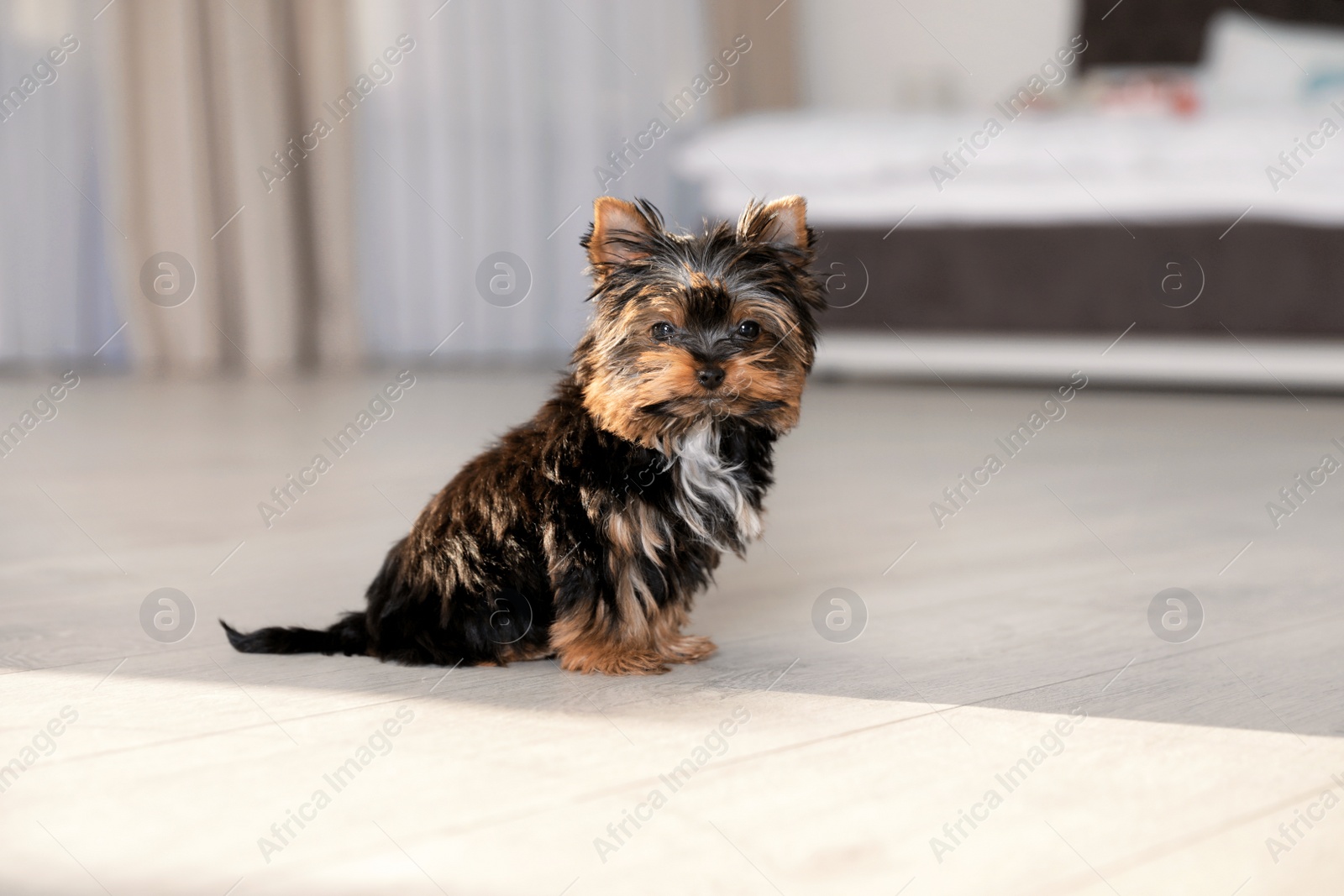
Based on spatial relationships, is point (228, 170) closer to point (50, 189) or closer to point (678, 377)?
point (50, 189)

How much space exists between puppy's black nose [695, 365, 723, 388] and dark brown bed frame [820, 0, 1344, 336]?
398 centimetres

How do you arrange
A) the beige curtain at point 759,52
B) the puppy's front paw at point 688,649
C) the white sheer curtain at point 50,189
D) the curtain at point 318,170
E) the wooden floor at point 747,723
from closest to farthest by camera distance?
the wooden floor at point 747,723, the puppy's front paw at point 688,649, the white sheer curtain at point 50,189, the curtain at point 318,170, the beige curtain at point 759,52

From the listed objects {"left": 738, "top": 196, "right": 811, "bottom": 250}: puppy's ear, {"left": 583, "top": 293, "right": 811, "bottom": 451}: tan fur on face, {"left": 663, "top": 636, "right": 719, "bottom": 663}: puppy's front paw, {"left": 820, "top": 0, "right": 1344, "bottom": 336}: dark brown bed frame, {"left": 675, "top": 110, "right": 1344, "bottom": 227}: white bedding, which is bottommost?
{"left": 820, "top": 0, "right": 1344, "bottom": 336}: dark brown bed frame

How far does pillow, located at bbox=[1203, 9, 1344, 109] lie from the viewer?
687cm

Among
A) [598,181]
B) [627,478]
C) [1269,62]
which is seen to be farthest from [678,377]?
[1269,62]

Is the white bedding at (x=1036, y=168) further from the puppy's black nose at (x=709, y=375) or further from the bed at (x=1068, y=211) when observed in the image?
the puppy's black nose at (x=709, y=375)

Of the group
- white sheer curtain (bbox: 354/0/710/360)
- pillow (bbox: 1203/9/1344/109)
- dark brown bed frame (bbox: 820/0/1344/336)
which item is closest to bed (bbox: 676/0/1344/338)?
dark brown bed frame (bbox: 820/0/1344/336)

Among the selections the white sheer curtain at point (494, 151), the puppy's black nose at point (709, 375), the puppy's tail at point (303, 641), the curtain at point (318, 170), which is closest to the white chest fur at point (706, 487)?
the puppy's black nose at point (709, 375)

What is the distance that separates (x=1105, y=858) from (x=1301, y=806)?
27 cm

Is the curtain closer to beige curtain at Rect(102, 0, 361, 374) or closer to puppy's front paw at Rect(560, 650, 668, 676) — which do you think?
beige curtain at Rect(102, 0, 361, 374)

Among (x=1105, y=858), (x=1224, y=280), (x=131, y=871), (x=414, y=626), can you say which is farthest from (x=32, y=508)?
(x=1224, y=280)

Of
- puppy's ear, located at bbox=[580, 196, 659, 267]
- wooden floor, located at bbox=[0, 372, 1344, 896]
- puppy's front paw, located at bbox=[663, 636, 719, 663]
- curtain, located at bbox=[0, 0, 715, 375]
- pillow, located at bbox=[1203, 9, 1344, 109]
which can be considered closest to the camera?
wooden floor, located at bbox=[0, 372, 1344, 896]

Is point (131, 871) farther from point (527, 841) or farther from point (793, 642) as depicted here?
point (793, 642)

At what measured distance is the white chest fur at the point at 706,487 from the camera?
1.80 m
